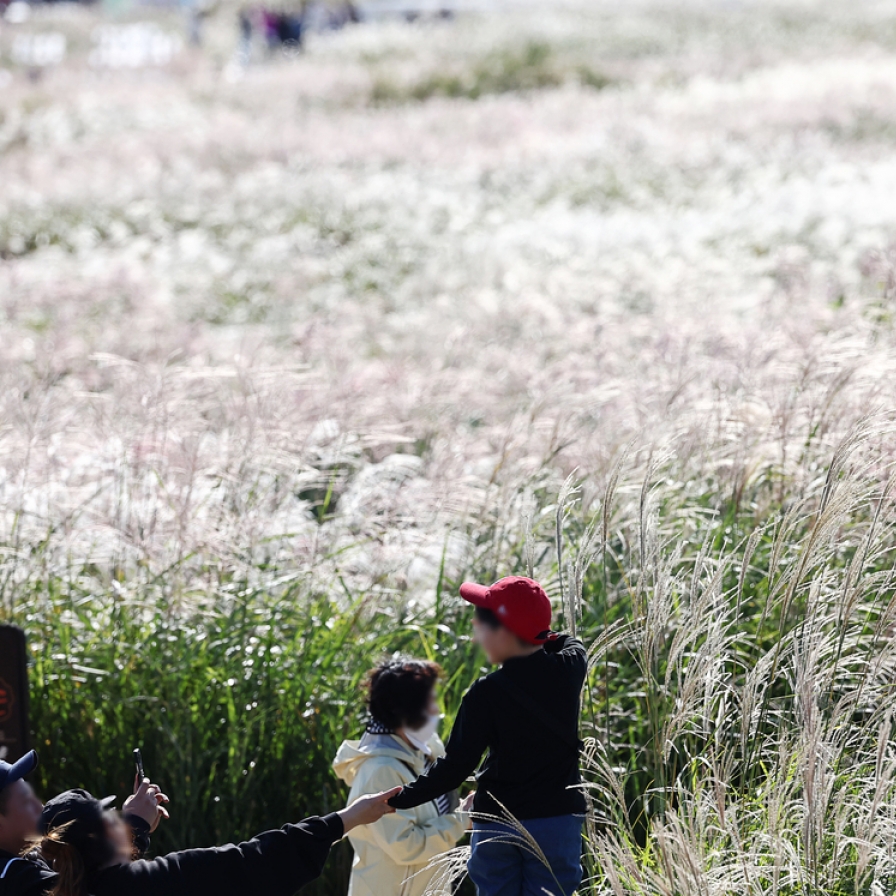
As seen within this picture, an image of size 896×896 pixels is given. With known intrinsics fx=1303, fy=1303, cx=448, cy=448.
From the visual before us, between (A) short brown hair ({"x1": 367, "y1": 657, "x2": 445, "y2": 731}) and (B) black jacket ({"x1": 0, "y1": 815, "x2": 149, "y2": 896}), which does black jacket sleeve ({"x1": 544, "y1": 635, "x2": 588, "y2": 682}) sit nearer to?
(A) short brown hair ({"x1": 367, "y1": 657, "x2": 445, "y2": 731})

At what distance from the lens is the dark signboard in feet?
13.6

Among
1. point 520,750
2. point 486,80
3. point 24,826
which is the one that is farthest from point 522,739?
point 486,80

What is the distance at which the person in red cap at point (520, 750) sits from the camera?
3.36 meters

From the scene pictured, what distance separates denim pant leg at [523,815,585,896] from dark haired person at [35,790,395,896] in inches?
22.7

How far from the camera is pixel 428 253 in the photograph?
13406 millimetres

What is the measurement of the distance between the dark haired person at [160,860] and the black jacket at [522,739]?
339 millimetres

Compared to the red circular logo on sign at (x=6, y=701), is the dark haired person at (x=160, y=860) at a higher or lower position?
higher

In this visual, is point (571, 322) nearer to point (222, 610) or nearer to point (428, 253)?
point (222, 610)

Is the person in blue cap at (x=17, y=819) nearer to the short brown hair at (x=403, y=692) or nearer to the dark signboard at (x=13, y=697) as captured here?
the short brown hair at (x=403, y=692)

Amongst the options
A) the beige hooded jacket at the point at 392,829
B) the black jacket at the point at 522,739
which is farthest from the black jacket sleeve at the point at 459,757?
the beige hooded jacket at the point at 392,829

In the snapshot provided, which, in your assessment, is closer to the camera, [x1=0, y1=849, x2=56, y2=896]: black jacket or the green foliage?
[x1=0, y1=849, x2=56, y2=896]: black jacket

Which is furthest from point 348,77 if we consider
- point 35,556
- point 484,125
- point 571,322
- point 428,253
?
point 35,556

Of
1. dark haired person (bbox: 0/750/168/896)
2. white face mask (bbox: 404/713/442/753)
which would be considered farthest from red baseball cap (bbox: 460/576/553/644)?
dark haired person (bbox: 0/750/168/896)

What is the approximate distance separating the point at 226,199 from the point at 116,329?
257 inches
